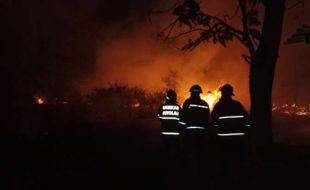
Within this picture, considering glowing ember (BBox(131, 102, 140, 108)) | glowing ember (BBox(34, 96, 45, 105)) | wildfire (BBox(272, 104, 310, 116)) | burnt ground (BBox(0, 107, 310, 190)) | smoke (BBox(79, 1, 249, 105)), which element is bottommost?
burnt ground (BBox(0, 107, 310, 190))

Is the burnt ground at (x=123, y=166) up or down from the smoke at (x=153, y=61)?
down

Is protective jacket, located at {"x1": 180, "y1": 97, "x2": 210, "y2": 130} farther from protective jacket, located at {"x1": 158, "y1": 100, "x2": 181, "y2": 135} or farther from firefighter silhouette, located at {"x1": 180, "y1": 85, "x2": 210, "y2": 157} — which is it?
protective jacket, located at {"x1": 158, "y1": 100, "x2": 181, "y2": 135}

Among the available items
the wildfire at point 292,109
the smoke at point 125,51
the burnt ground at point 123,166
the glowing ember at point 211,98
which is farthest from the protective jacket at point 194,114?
the smoke at point 125,51

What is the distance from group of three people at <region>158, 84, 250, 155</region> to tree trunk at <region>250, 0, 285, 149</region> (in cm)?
158

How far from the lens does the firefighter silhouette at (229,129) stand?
7.97m

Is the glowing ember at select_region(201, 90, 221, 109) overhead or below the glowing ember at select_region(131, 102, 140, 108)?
overhead

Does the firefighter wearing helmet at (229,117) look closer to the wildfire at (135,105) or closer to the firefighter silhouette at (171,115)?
the firefighter silhouette at (171,115)

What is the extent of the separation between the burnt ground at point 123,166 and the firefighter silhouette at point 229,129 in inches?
11.0

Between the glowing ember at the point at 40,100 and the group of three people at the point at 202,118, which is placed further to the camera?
the glowing ember at the point at 40,100

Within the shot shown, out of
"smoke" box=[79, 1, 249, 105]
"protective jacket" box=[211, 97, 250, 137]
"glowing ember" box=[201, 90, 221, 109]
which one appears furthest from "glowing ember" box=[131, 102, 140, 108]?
"protective jacket" box=[211, 97, 250, 137]

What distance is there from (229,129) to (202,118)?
1176 mm

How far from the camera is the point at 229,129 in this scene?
315 inches

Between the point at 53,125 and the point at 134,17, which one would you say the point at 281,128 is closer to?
the point at 53,125

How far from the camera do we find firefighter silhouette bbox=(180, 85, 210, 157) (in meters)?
9.09
